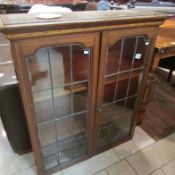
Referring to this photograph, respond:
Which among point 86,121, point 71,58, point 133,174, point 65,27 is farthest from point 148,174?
point 65,27

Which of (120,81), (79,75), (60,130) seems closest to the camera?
(79,75)

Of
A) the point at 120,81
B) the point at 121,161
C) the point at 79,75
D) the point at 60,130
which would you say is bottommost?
the point at 121,161

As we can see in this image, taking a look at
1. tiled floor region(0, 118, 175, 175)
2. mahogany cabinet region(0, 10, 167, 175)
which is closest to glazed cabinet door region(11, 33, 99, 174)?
mahogany cabinet region(0, 10, 167, 175)

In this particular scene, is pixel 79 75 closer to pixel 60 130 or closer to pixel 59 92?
pixel 59 92

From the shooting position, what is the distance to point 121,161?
4.75 feet

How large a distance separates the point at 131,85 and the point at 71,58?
21.6 inches

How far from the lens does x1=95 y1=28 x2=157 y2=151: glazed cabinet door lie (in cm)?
101

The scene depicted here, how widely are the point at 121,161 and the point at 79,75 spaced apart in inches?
33.4

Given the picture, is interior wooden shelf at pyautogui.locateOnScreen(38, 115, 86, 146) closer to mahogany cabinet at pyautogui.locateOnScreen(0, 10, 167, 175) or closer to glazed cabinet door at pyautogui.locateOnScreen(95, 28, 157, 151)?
mahogany cabinet at pyautogui.locateOnScreen(0, 10, 167, 175)

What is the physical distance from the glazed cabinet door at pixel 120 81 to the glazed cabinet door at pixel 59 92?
0.26 ft

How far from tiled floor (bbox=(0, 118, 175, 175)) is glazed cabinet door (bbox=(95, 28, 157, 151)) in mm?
101

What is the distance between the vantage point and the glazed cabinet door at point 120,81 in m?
1.01

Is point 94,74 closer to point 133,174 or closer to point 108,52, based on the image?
point 108,52

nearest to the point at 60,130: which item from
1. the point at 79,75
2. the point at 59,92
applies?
the point at 59,92
